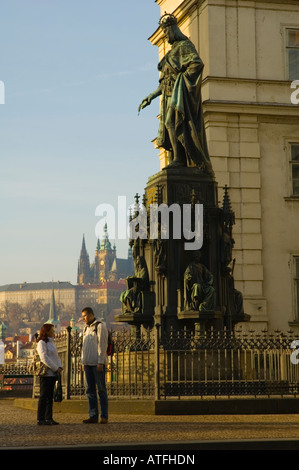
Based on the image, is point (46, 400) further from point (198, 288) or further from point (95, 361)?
point (198, 288)

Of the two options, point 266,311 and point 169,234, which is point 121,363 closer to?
point 169,234

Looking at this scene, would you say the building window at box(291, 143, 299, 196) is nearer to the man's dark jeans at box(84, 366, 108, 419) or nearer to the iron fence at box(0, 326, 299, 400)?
the iron fence at box(0, 326, 299, 400)

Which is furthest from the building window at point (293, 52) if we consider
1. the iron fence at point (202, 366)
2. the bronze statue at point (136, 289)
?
the iron fence at point (202, 366)

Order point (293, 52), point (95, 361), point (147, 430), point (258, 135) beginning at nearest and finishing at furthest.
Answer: point (147, 430), point (95, 361), point (258, 135), point (293, 52)

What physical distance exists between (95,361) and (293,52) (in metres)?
20.5

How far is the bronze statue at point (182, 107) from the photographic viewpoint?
60.7ft

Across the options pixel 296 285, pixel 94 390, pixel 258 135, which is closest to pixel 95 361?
pixel 94 390

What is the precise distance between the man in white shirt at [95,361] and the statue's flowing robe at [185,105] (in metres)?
5.65

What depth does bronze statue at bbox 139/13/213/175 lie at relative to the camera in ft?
60.7

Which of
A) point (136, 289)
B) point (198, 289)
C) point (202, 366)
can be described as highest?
point (136, 289)

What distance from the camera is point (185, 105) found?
61.3ft

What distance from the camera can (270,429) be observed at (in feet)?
39.0
